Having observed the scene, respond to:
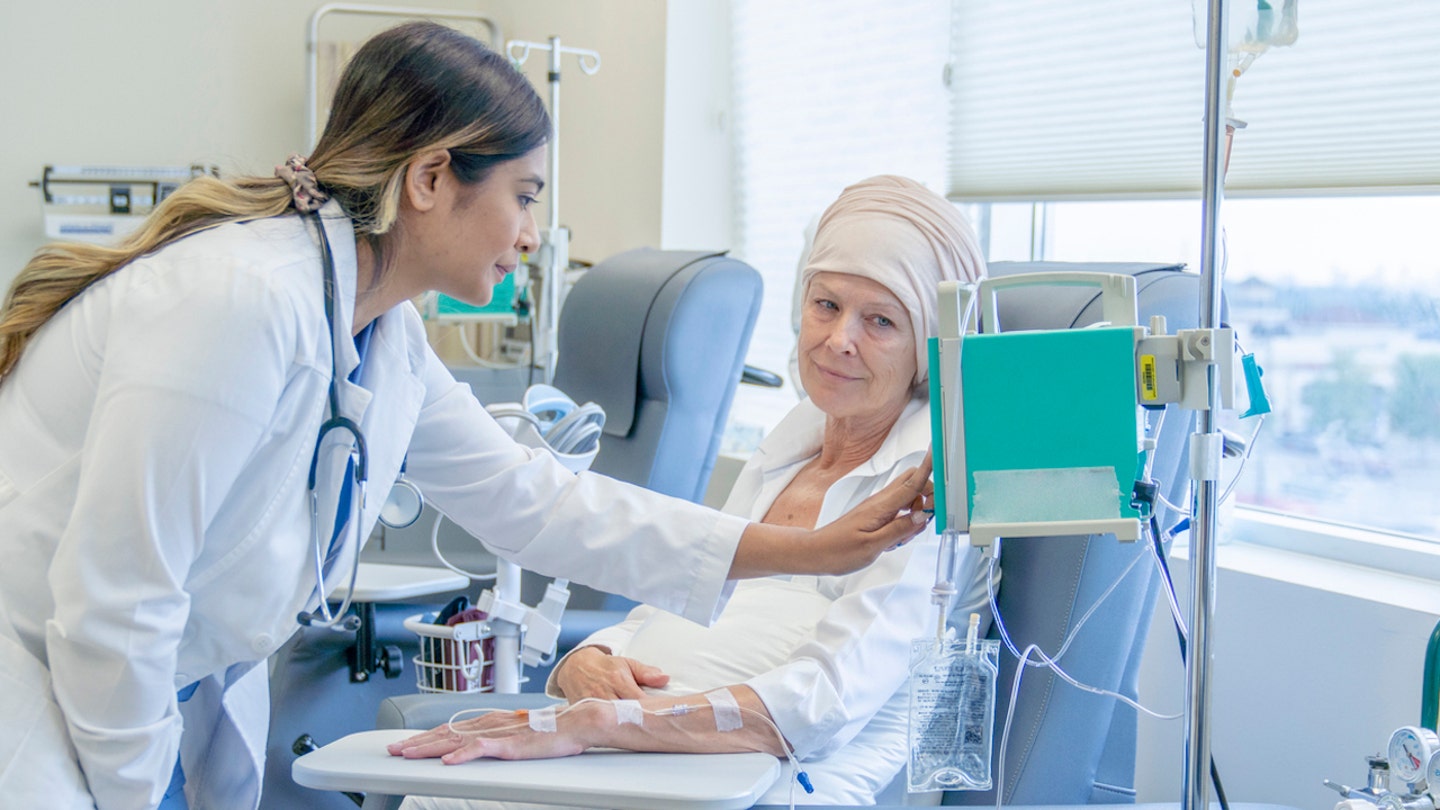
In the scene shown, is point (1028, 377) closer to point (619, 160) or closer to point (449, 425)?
point (449, 425)

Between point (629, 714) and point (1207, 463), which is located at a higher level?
point (1207, 463)

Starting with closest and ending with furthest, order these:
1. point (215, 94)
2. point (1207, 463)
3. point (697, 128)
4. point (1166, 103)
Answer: point (1207, 463) < point (1166, 103) < point (697, 128) < point (215, 94)

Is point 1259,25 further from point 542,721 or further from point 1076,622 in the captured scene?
point 542,721

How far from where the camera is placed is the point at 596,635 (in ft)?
6.15

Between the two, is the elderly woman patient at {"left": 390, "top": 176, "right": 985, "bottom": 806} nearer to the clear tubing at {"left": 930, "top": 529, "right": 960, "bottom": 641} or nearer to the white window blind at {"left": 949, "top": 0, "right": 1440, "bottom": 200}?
the clear tubing at {"left": 930, "top": 529, "right": 960, "bottom": 641}

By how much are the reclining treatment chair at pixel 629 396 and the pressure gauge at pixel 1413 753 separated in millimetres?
1467

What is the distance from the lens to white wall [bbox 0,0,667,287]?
3.94 metres

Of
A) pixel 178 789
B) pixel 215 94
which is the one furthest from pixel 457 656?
pixel 215 94

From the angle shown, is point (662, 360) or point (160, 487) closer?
point (160, 487)

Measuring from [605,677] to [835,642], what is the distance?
32cm

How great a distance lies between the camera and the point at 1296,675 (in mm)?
1856

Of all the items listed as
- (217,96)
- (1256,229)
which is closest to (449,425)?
(1256,229)

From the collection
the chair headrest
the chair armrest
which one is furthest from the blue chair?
the chair armrest

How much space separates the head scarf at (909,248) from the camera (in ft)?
5.50
